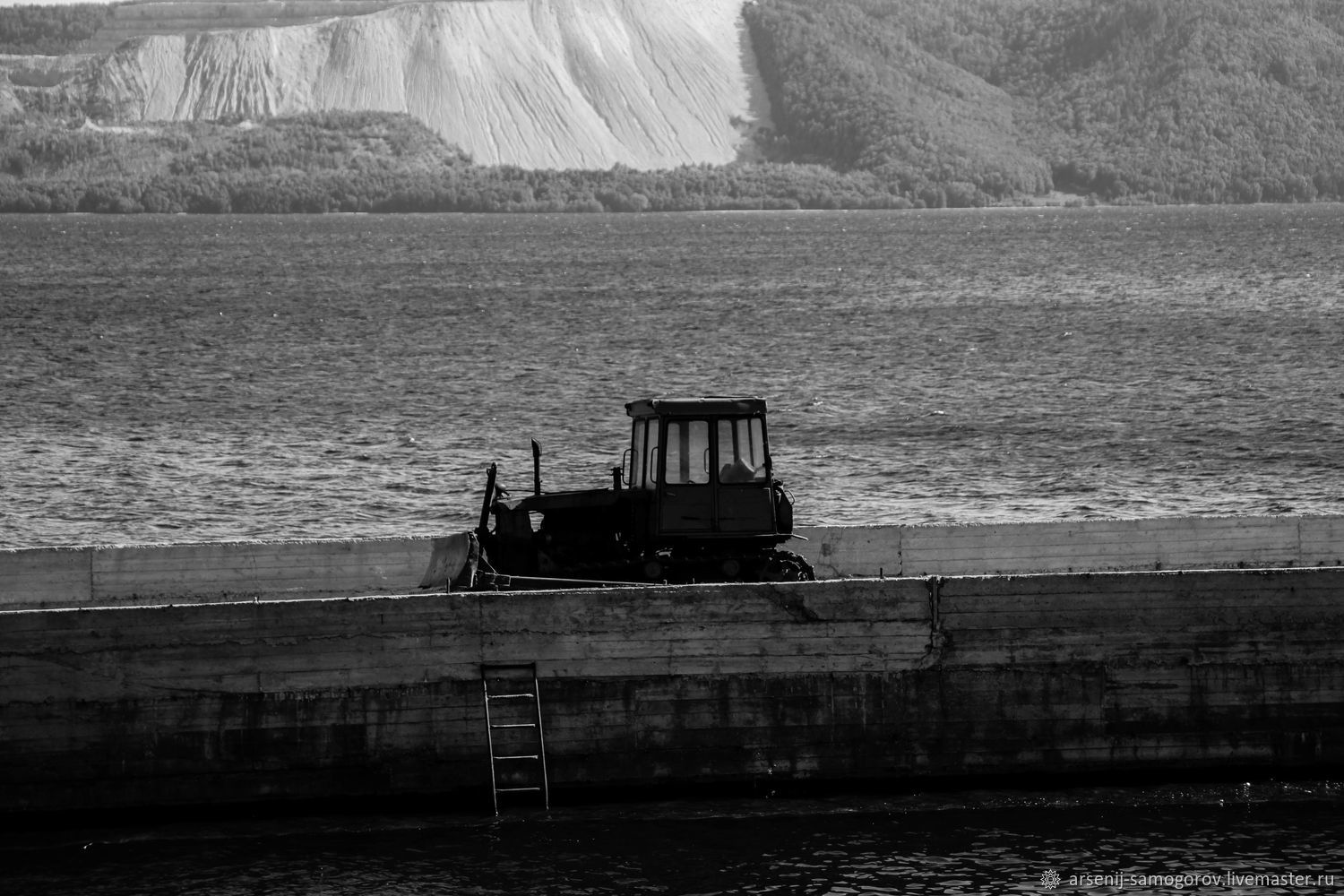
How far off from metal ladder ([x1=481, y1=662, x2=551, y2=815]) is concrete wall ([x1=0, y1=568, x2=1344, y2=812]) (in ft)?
0.41

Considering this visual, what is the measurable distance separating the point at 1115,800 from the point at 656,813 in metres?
4.14

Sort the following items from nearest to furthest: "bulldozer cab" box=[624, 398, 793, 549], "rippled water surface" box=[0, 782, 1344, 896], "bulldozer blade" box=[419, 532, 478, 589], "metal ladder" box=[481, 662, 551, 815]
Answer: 1. "rippled water surface" box=[0, 782, 1344, 896]
2. "metal ladder" box=[481, 662, 551, 815]
3. "bulldozer cab" box=[624, 398, 793, 549]
4. "bulldozer blade" box=[419, 532, 478, 589]

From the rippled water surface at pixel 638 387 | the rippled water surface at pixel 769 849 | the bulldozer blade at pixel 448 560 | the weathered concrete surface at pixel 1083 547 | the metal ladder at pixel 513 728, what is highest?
the rippled water surface at pixel 638 387

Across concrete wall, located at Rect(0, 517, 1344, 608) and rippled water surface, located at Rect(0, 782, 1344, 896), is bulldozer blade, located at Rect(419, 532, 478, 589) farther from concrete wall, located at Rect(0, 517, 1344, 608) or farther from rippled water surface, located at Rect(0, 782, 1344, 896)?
rippled water surface, located at Rect(0, 782, 1344, 896)

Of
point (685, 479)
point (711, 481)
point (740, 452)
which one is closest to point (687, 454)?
point (685, 479)

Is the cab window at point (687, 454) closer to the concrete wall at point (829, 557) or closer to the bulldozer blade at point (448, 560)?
the bulldozer blade at point (448, 560)

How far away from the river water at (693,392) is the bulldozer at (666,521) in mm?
2805

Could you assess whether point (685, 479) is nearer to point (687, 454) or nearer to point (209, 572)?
point (687, 454)

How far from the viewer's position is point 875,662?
55.5ft

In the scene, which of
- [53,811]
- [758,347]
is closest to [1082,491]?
[53,811]

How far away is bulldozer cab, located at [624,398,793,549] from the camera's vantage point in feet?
60.2

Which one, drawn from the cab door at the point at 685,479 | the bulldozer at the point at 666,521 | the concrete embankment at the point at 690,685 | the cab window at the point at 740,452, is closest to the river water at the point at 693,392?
the concrete embankment at the point at 690,685

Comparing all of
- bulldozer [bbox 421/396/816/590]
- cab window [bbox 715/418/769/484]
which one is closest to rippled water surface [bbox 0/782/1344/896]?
bulldozer [bbox 421/396/816/590]

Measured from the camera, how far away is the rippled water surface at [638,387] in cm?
3516
